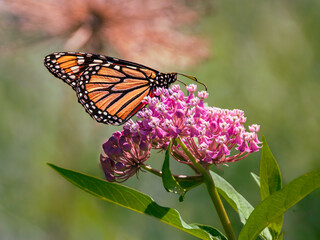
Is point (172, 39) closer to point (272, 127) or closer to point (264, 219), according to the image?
point (272, 127)

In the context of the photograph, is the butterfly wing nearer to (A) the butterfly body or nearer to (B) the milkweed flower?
(A) the butterfly body

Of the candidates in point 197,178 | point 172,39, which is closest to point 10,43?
point 172,39

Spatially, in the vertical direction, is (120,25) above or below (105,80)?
above

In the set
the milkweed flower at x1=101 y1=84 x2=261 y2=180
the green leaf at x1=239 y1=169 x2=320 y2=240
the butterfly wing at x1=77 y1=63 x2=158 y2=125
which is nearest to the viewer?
the green leaf at x1=239 y1=169 x2=320 y2=240

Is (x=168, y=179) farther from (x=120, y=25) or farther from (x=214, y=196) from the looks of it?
(x=120, y=25)

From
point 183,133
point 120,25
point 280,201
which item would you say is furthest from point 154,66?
point 280,201

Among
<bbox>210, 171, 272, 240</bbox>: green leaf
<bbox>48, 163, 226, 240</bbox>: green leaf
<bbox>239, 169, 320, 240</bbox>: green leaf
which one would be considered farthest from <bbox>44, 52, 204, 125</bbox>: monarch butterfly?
<bbox>239, 169, 320, 240</bbox>: green leaf

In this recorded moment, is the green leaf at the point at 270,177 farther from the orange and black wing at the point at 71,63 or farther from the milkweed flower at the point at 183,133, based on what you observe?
the orange and black wing at the point at 71,63

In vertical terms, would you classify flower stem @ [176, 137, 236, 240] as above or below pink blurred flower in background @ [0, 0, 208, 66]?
below
